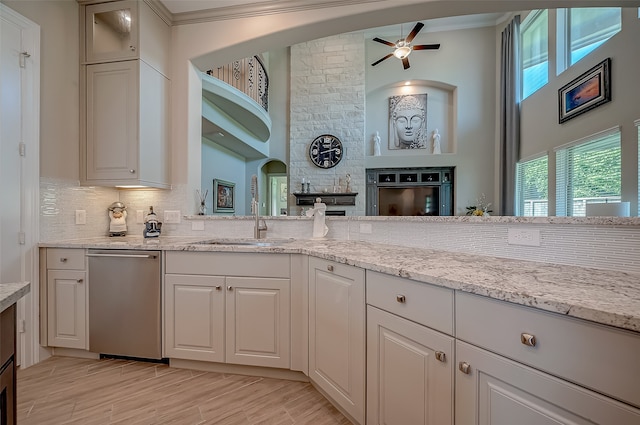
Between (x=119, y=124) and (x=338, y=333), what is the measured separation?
7.93ft

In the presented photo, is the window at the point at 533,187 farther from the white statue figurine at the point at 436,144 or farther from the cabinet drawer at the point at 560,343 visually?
the cabinet drawer at the point at 560,343

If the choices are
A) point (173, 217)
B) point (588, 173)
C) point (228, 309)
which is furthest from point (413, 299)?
point (588, 173)

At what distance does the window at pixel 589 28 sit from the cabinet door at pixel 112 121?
17.6 ft

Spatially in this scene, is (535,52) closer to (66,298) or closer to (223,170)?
(223,170)

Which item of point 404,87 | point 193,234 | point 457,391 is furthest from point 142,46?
point 404,87

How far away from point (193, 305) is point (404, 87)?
7.15 meters

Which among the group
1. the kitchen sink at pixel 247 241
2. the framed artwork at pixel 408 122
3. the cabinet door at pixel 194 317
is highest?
the framed artwork at pixel 408 122

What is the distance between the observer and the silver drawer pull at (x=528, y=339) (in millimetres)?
755

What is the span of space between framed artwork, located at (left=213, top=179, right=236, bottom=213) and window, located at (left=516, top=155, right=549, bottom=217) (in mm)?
6633

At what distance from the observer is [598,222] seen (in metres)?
1.22

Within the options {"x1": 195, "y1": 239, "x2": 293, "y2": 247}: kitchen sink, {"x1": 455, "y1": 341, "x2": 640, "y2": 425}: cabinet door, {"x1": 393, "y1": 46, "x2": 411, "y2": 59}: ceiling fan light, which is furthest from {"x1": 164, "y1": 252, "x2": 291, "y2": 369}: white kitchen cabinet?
{"x1": 393, "y1": 46, "x2": 411, "y2": 59}: ceiling fan light

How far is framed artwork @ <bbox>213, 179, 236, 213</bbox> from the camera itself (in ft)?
21.1

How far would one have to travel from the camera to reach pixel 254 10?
251cm

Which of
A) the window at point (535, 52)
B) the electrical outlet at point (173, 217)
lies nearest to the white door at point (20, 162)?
the electrical outlet at point (173, 217)
